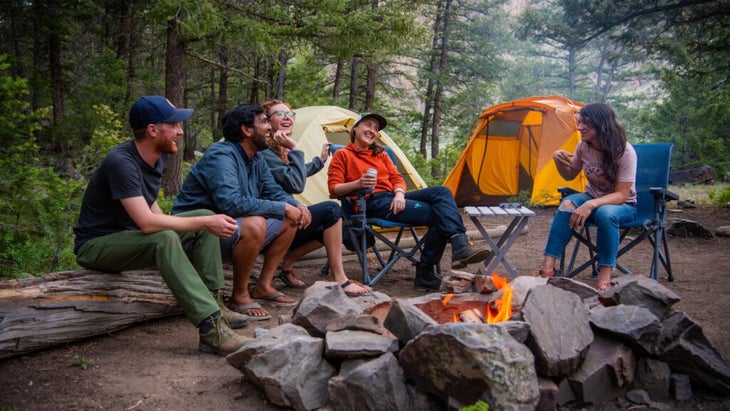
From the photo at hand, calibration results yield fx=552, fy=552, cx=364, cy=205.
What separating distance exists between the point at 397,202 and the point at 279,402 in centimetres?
225

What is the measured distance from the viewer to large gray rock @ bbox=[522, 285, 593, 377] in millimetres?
2168

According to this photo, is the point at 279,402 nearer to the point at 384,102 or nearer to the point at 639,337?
the point at 639,337

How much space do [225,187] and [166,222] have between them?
630 mm

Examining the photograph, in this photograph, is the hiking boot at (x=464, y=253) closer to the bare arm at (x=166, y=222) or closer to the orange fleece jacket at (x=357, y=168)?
the orange fleece jacket at (x=357, y=168)

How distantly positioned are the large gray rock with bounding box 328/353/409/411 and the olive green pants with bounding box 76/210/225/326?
0.88m

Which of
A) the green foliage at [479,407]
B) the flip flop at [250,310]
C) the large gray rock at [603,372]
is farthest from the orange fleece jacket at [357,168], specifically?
the green foliage at [479,407]

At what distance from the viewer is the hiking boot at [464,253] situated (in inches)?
156

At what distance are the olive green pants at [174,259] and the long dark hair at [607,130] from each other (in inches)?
108

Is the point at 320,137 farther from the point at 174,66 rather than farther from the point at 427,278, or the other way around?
the point at 427,278

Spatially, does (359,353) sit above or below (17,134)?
below

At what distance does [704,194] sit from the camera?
459 inches

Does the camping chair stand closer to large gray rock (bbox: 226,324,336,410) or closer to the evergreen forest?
large gray rock (bbox: 226,324,336,410)

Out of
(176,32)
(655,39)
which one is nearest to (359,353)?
(176,32)

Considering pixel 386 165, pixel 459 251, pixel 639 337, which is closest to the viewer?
pixel 639 337
